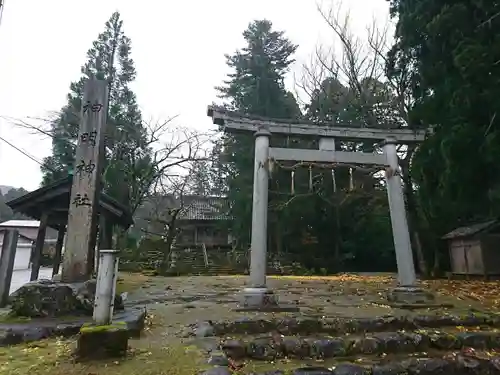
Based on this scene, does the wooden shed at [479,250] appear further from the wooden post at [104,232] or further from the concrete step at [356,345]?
the wooden post at [104,232]

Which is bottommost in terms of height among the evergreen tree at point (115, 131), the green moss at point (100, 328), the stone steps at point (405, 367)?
the stone steps at point (405, 367)

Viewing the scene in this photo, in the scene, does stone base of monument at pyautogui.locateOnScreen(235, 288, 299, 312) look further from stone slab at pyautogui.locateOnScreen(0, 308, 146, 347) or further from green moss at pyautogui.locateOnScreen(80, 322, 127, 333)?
green moss at pyautogui.locateOnScreen(80, 322, 127, 333)

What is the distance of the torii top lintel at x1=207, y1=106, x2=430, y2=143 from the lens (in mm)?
7566

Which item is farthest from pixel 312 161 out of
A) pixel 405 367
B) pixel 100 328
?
pixel 100 328

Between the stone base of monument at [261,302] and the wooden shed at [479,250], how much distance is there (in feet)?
38.1

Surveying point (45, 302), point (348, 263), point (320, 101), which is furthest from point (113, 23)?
point (45, 302)

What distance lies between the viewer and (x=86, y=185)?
602 cm

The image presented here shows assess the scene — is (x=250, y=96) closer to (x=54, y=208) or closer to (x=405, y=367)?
(x=54, y=208)

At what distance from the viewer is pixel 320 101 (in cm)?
2162

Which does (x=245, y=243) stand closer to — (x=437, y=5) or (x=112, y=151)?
(x=112, y=151)

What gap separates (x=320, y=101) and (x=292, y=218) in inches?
290

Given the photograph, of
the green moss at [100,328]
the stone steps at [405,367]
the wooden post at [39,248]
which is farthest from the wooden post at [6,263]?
the stone steps at [405,367]

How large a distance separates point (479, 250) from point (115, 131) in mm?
21796

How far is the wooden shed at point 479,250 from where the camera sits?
46.6 ft
